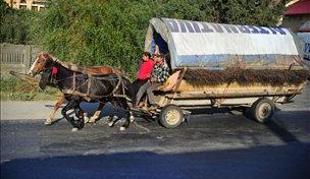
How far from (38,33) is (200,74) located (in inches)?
347

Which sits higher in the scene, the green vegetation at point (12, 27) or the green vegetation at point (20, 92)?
the green vegetation at point (12, 27)

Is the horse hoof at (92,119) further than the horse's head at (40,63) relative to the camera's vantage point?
Yes

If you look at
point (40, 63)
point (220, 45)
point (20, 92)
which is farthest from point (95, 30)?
point (40, 63)

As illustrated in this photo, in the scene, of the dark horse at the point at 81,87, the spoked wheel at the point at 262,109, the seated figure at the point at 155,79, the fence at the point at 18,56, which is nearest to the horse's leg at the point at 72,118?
the dark horse at the point at 81,87

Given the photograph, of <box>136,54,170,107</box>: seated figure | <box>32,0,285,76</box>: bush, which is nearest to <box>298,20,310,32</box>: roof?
<box>32,0,285,76</box>: bush

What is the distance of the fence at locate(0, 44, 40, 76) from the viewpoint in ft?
68.6

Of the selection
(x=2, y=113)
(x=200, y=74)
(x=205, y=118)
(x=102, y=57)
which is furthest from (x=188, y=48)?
(x=102, y=57)

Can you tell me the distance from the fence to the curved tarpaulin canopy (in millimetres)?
Result: 7308

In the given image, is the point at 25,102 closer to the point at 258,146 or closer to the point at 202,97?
the point at 202,97

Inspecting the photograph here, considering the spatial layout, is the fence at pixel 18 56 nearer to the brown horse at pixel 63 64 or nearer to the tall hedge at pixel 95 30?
the tall hedge at pixel 95 30

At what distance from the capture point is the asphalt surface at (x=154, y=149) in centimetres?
920

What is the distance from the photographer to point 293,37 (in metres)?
15.5

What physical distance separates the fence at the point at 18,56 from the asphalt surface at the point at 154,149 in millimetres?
6023

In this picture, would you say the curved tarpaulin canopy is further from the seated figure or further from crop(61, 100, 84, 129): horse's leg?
crop(61, 100, 84, 129): horse's leg
